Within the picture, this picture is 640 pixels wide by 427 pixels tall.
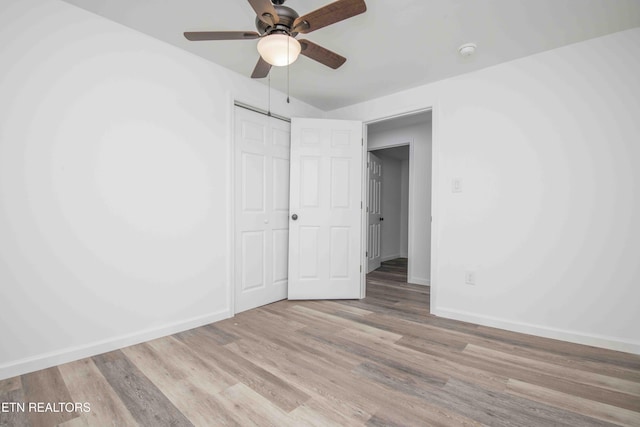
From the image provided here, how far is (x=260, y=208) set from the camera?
10.4 feet

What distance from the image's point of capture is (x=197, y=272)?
2.61m

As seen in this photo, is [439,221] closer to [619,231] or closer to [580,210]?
[580,210]

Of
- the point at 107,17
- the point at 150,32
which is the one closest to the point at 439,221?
the point at 150,32

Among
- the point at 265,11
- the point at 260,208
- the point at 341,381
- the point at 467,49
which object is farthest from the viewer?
the point at 260,208

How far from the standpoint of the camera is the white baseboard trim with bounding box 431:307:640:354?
214 centimetres

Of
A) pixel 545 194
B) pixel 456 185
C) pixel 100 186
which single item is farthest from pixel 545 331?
pixel 100 186

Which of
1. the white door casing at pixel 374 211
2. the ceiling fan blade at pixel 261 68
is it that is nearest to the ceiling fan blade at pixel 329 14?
the ceiling fan blade at pixel 261 68

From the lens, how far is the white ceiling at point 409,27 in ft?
6.23

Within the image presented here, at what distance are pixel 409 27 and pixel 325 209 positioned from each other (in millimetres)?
1972

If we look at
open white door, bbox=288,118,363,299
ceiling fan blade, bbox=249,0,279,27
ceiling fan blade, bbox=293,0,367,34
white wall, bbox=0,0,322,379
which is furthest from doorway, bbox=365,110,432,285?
ceiling fan blade, bbox=249,0,279,27

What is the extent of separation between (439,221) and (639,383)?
5.59ft

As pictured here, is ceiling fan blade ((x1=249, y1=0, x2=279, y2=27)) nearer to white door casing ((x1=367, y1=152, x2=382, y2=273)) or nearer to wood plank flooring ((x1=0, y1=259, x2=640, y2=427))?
wood plank flooring ((x1=0, y1=259, x2=640, y2=427))

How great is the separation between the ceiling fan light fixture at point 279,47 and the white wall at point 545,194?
195 cm

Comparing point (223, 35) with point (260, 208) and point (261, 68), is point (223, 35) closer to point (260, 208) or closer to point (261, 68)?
point (261, 68)
